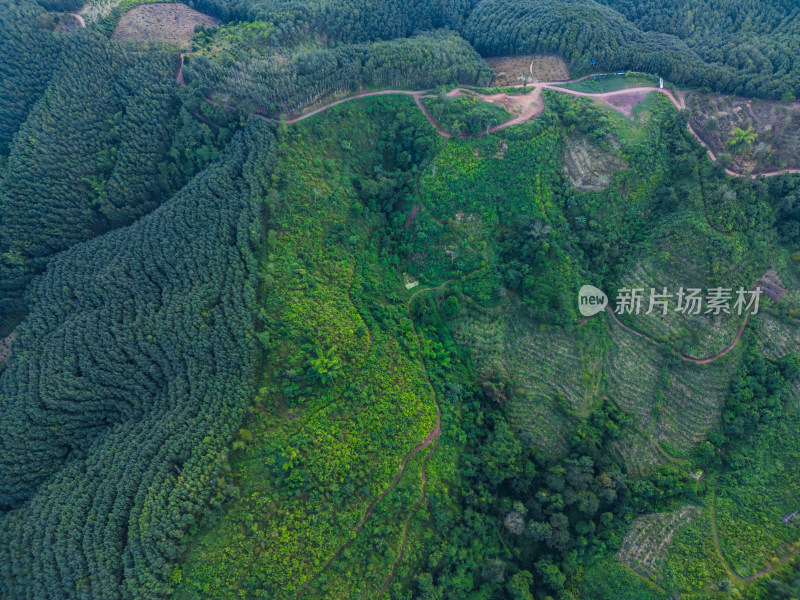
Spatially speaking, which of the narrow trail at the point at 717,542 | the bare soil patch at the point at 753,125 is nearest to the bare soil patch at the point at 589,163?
the bare soil patch at the point at 753,125

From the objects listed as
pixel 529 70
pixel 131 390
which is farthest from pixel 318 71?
pixel 131 390

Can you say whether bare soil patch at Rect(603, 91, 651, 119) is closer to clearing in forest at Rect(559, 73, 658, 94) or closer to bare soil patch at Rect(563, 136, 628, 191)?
clearing in forest at Rect(559, 73, 658, 94)

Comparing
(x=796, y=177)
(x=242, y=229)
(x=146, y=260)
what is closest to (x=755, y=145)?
(x=796, y=177)

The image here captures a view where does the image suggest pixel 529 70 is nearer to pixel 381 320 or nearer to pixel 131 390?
pixel 381 320

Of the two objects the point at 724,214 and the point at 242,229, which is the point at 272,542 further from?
the point at 724,214

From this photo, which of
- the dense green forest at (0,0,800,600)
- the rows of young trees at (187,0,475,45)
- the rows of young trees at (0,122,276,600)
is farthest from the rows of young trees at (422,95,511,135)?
the rows of young trees at (0,122,276,600)
